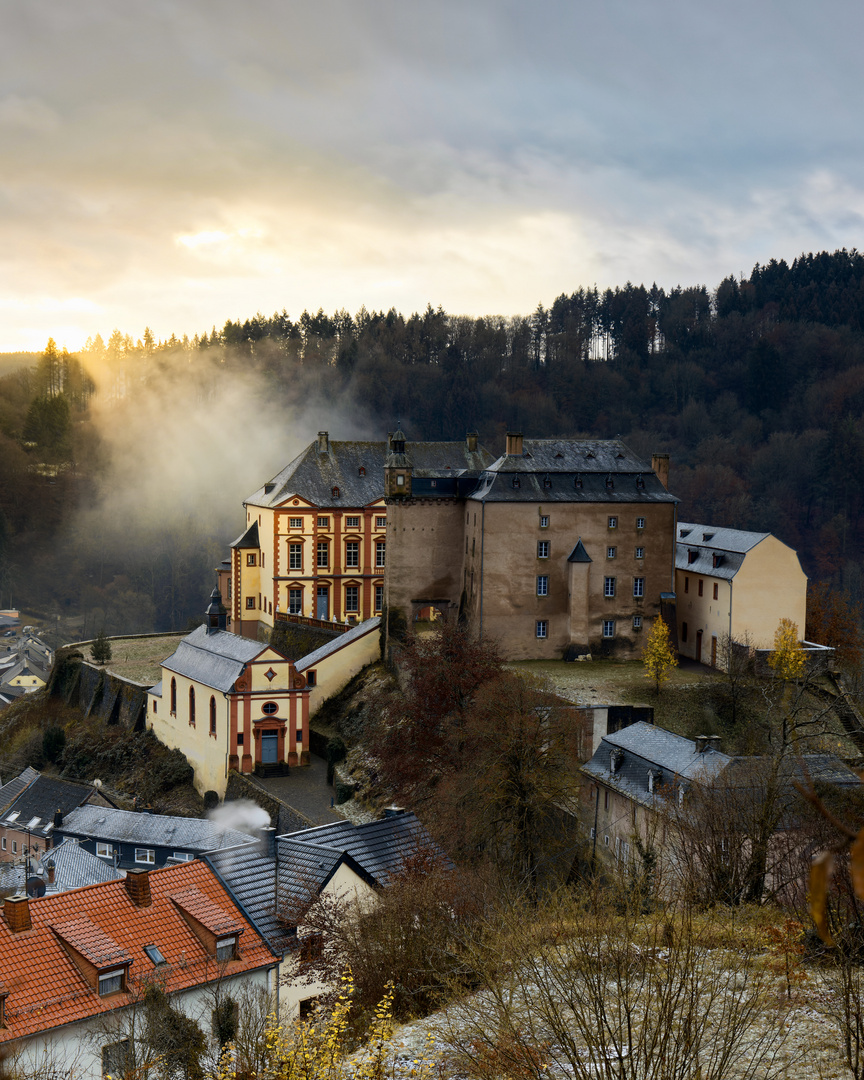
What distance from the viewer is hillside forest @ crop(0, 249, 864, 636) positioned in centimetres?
9194

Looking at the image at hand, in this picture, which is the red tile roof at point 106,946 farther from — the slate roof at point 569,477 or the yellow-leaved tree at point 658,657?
the slate roof at point 569,477

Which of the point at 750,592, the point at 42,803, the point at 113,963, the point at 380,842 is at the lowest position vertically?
the point at 42,803

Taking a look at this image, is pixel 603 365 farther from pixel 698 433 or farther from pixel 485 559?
pixel 485 559

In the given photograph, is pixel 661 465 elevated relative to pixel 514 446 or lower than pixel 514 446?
lower

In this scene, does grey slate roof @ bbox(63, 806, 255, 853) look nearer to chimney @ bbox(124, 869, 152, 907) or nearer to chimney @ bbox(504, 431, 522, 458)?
chimney @ bbox(124, 869, 152, 907)

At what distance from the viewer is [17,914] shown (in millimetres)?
18219

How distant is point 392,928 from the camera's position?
49.9ft

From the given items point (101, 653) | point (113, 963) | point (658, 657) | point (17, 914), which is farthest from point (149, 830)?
point (658, 657)

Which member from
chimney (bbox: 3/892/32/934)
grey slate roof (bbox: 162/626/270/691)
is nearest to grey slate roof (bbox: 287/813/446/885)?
chimney (bbox: 3/892/32/934)

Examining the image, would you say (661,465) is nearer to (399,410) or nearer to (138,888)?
(138,888)

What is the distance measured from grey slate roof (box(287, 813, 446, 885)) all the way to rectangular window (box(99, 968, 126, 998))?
491cm

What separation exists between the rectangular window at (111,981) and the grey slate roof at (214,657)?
715 inches

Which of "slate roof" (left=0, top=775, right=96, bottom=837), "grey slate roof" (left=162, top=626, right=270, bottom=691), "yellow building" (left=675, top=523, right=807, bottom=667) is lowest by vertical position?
"slate roof" (left=0, top=775, right=96, bottom=837)

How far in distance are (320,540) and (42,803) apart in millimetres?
16650
